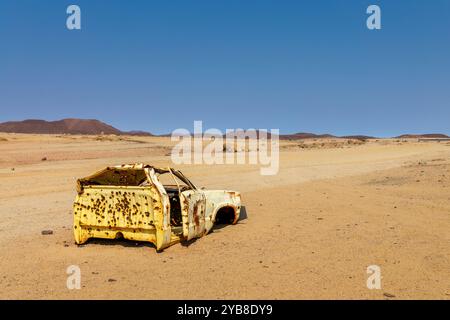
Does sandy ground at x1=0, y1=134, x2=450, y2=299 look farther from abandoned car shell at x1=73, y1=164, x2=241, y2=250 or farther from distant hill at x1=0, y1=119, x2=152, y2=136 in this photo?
distant hill at x1=0, y1=119, x2=152, y2=136

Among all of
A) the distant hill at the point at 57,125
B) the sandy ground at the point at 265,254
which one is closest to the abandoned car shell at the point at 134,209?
the sandy ground at the point at 265,254

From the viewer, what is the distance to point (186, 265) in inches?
258

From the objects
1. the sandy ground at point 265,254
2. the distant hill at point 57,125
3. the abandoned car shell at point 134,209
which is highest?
the distant hill at point 57,125

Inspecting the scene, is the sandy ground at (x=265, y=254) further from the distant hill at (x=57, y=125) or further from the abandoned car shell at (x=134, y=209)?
the distant hill at (x=57, y=125)

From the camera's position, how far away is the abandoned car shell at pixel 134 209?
281 inches

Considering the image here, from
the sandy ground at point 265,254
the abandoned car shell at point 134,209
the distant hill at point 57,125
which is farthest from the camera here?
the distant hill at point 57,125

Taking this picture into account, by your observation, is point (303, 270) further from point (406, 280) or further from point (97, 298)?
point (97, 298)

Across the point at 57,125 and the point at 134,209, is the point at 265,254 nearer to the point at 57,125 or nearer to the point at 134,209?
the point at 134,209

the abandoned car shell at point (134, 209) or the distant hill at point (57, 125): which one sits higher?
the distant hill at point (57, 125)

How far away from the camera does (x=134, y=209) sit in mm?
7293

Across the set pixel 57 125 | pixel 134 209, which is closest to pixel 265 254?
pixel 134 209

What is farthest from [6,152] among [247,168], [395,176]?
[395,176]

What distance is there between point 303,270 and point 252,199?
7217mm

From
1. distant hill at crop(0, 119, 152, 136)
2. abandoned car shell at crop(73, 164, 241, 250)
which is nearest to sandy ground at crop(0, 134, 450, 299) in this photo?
abandoned car shell at crop(73, 164, 241, 250)
